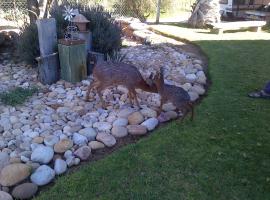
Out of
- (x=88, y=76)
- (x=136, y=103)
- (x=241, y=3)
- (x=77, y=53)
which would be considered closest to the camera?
(x=136, y=103)

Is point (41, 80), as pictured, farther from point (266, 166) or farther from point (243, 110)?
point (266, 166)

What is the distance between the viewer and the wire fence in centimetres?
999

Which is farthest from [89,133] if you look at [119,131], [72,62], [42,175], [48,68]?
[48,68]

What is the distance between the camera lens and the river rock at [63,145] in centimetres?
345

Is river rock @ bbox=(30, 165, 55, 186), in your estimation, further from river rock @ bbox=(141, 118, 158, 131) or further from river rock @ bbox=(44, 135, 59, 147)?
river rock @ bbox=(141, 118, 158, 131)

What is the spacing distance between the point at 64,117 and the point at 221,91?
2328 mm

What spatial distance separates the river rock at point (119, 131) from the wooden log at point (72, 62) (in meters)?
1.53

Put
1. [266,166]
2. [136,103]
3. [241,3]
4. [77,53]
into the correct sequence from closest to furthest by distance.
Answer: [266,166] < [136,103] < [77,53] < [241,3]

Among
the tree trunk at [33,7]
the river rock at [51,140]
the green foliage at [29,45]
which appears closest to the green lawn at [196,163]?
the river rock at [51,140]

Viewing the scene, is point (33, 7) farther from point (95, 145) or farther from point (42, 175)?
point (42, 175)

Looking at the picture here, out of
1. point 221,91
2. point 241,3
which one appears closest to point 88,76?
point 221,91

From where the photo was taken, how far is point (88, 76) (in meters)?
5.36

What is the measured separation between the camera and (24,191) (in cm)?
289

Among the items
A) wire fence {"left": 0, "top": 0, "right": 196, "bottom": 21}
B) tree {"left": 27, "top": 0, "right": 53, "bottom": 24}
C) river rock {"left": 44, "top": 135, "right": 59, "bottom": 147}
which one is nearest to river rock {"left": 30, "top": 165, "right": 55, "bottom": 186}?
river rock {"left": 44, "top": 135, "right": 59, "bottom": 147}
